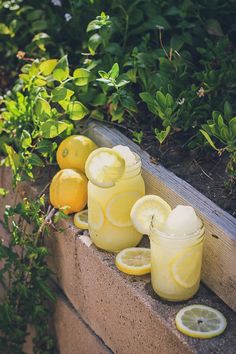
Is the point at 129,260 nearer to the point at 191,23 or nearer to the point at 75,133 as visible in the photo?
the point at 75,133

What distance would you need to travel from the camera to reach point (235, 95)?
246 cm

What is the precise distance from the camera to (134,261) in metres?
2.15

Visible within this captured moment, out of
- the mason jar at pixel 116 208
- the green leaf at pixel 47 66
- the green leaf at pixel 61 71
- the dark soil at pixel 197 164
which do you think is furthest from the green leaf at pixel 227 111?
the green leaf at pixel 47 66

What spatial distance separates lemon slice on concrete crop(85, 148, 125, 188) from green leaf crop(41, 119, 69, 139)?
32cm

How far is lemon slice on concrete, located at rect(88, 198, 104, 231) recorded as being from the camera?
219 cm

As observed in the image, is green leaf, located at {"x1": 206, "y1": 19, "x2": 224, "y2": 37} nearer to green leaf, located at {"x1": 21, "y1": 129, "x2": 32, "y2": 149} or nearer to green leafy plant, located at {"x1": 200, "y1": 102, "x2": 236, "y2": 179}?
green leafy plant, located at {"x1": 200, "y1": 102, "x2": 236, "y2": 179}

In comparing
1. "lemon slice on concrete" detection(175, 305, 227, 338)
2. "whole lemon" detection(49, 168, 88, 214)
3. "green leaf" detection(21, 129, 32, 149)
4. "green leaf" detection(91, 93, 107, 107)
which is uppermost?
"green leaf" detection(91, 93, 107, 107)

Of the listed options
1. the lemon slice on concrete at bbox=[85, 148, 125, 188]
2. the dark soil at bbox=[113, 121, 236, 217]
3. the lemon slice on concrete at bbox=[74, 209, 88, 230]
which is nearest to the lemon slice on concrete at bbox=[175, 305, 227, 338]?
the dark soil at bbox=[113, 121, 236, 217]

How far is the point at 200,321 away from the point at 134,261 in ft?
1.05

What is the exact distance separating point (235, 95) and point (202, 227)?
0.68 meters

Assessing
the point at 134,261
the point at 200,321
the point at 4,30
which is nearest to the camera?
the point at 200,321

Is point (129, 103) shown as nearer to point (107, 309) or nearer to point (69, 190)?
point (69, 190)

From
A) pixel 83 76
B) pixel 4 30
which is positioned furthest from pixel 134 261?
pixel 4 30

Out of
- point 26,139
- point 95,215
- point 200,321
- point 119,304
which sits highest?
point 26,139
